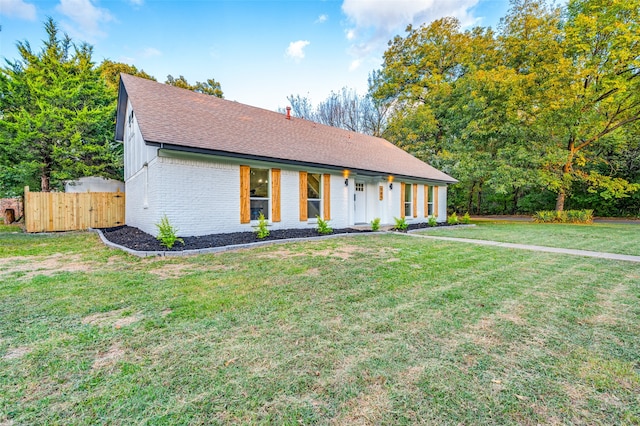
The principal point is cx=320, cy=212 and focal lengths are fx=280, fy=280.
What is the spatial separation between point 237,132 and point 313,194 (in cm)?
343

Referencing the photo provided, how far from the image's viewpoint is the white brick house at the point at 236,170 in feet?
24.9

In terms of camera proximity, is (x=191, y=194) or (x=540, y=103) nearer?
(x=191, y=194)

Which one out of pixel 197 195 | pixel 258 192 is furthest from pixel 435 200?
pixel 197 195

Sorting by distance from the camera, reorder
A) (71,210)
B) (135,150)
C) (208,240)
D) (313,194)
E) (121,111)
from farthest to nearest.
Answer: (121,111), (71,210), (313,194), (135,150), (208,240)

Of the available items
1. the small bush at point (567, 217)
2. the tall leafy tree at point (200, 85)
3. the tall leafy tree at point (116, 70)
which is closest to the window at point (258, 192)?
the small bush at point (567, 217)

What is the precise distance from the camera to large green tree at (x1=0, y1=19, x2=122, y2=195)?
37.8 ft

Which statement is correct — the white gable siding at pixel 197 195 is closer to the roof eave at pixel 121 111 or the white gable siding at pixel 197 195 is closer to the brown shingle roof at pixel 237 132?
the brown shingle roof at pixel 237 132

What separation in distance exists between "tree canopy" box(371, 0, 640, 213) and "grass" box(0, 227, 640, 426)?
14.1m

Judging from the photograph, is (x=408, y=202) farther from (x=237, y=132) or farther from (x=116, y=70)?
(x=116, y=70)

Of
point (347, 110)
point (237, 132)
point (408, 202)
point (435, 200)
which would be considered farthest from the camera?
point (347, 110)

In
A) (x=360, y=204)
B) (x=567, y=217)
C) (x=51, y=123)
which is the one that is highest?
(x=51, y=123)

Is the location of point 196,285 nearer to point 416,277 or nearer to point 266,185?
point 416,277

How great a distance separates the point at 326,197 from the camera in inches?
425

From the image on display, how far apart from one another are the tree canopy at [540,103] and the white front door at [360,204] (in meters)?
7.91
